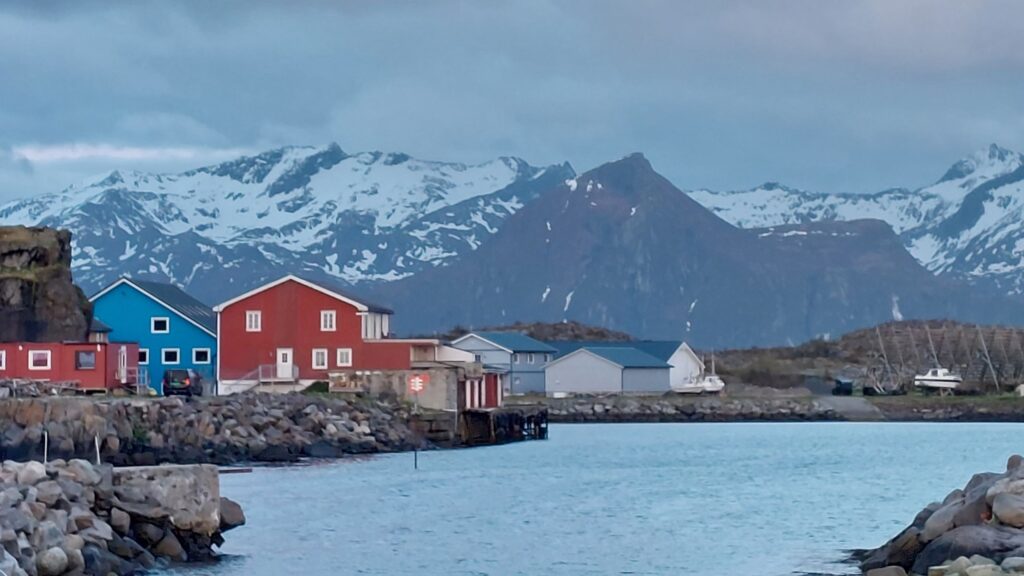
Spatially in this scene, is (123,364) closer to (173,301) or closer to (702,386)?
(173,301)

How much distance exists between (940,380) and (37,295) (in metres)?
60.6

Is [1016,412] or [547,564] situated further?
[1016,412]

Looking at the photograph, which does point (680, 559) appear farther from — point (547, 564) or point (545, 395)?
point (545, 395)

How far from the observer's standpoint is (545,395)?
11194 cm

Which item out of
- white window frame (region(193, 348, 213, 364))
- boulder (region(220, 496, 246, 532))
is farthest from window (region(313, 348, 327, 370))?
boulder (region(220, 496, 246, 532))

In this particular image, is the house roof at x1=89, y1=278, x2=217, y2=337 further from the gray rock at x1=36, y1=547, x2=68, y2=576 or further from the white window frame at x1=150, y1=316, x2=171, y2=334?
the gray rock at x1=36, y1=547, x2=68, y2=576

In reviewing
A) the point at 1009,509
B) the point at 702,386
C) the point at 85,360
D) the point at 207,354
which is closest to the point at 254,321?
the point at 207,354

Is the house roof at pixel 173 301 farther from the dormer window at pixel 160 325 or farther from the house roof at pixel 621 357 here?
the house roof at pixel 621 357

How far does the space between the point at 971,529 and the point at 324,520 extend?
18.8m

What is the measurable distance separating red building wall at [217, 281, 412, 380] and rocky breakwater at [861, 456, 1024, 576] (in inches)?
1872

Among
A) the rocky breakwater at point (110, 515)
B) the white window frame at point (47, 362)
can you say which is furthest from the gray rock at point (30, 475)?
the white window frame at point (47, 362)

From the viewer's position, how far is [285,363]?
254 ft

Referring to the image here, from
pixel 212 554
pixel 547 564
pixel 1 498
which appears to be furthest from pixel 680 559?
pixel 1 498

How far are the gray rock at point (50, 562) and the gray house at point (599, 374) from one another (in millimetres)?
86257
